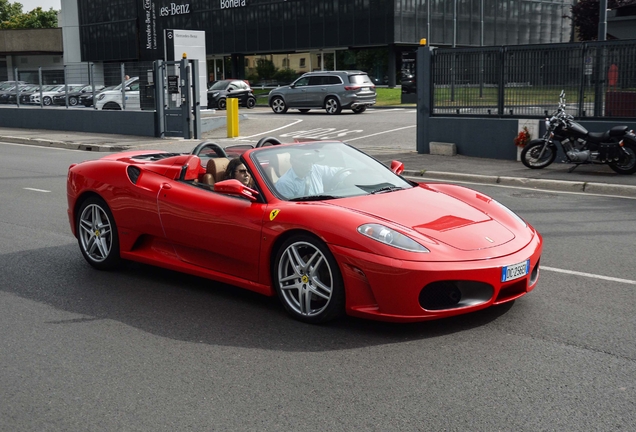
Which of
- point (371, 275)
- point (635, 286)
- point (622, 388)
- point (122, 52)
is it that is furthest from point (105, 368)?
point (122, 52)

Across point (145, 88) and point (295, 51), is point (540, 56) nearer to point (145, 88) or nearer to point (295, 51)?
point (145, 88)

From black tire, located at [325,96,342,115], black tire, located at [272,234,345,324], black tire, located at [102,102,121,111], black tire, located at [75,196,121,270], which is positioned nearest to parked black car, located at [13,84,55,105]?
black tire, located at [102,102,121,111]

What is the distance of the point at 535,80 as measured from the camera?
15906 mm

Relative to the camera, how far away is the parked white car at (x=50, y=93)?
26700 millimetres

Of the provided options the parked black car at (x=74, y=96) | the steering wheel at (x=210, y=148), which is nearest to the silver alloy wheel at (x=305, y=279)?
the steering wheel at (x=210, y=148)

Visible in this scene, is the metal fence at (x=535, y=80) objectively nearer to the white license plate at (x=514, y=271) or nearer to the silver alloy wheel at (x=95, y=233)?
the white license plate at (x=514, y=271)

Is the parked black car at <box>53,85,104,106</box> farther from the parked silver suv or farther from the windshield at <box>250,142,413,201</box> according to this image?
the windshield at <box>250,142,413,201</box>

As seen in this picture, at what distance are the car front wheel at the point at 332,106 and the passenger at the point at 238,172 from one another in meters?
28.1

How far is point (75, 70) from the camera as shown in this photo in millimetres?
26297

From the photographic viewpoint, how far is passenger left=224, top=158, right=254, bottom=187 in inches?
248

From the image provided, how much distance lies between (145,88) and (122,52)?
4498 centimetres

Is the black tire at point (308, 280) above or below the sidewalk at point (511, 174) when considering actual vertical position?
above

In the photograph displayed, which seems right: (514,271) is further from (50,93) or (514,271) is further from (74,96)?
(50,93)

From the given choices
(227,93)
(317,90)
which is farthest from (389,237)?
(227,93)
